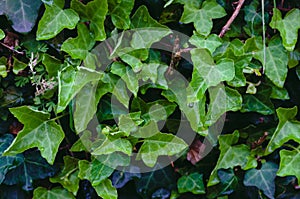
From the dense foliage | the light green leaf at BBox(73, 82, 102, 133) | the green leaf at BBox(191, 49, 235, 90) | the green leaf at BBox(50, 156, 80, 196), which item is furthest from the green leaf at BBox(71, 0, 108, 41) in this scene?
the green leaf at BBox(50, 156, 80, 196)

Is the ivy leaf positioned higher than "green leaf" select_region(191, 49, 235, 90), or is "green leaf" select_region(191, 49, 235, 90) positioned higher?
the ivy leaf

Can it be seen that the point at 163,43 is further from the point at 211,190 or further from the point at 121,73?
the point at 211,190

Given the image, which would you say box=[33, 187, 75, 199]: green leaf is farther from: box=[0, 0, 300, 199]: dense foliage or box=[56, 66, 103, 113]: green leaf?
box=[56, 66, 103, 113]: green leaf

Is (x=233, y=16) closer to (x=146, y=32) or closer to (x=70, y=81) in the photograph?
(x=146, y=32)

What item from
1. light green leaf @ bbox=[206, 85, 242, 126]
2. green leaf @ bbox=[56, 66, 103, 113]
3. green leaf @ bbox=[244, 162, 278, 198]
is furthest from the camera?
green leaf @ bbox=[244, 162, 278, 198]

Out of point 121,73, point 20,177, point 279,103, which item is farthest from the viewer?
point 279,103

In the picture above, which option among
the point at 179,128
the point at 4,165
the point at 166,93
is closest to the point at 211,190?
the point at 179,128

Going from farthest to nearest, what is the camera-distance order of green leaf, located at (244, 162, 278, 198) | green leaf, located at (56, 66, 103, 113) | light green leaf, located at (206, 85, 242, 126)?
green leaf, located at (244, 162, 278, 198), light green leaf, located at (206, 85, 242, 126), green leaf, located at (56, 66, 103, 113)

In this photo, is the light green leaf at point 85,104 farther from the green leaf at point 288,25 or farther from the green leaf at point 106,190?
the green leaf at point 288,25

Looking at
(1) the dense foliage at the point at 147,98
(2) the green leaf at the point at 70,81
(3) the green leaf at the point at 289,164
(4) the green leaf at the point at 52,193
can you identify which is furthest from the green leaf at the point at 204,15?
(4) the green leaf at the point at 52,193

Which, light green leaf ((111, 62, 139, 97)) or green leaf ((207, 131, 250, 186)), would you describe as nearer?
light green leaf ((111, 62, 139, 97))
